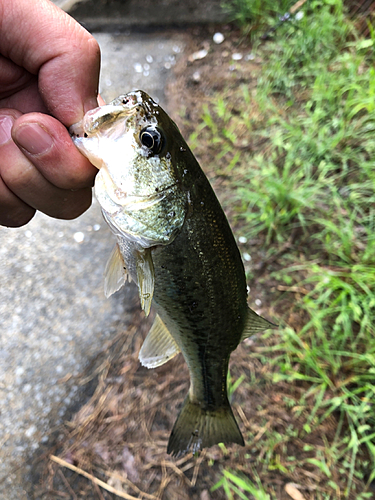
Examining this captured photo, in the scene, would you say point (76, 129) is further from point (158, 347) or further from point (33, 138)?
point (158, 347)

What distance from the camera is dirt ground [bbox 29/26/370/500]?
2295 millimetres

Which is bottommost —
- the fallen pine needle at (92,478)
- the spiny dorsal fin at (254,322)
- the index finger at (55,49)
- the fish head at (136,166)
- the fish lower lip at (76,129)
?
the fallen pine needle at (92,478)

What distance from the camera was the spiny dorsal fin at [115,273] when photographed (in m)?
1.48

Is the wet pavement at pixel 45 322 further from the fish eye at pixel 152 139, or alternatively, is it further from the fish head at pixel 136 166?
the fish eye at pixel 152 139

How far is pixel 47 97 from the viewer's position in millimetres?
1353

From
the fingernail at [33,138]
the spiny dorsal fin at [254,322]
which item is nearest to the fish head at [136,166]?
the fingernail at [33,138]

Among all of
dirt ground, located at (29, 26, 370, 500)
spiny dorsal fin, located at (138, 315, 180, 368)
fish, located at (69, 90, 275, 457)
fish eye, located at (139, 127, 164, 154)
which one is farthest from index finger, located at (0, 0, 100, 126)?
dirt ground, located at (29, 26, 370, 500)

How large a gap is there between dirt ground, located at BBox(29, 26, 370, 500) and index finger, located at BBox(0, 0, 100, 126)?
1.93m

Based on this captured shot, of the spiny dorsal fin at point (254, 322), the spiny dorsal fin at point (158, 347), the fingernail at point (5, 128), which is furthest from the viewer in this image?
the spiny dorsal fin at point (158, 347)

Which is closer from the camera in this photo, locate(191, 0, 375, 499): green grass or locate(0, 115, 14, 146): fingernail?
locate(0, 115, 14, 146): fingernail

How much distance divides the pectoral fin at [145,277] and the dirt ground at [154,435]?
1510 mm

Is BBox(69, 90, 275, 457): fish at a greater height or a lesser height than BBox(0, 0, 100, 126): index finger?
lesser

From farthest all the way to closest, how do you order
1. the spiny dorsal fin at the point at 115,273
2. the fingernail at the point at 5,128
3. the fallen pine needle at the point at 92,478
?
the fallen pine needle at the point at 92,478 → the spiny dorsal fin at the point at 115,273 → the fingernail at the point at 5,128

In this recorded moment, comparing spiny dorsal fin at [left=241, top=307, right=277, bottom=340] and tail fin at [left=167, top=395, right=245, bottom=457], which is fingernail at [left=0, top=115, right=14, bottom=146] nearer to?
spiny dorsal fin at [left=241, top=307, right=277, bottom=340]
